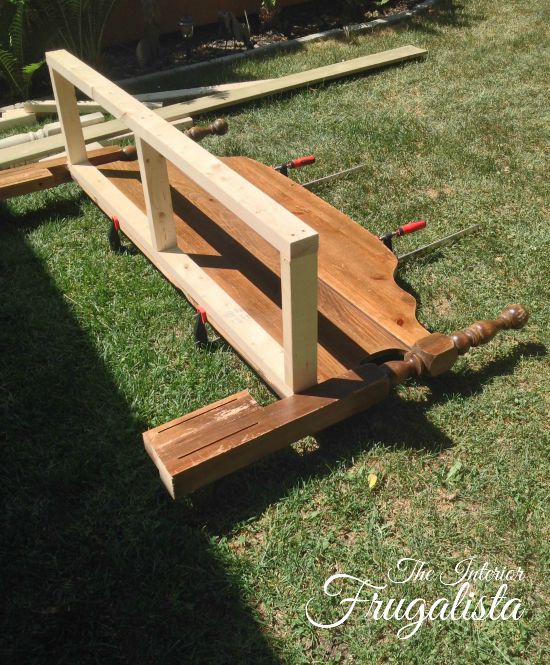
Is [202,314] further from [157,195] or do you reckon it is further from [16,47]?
[16,47]

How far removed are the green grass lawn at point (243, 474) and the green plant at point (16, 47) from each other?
2013 mm

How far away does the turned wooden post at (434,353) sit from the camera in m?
2.75

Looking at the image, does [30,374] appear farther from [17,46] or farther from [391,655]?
[17,46]

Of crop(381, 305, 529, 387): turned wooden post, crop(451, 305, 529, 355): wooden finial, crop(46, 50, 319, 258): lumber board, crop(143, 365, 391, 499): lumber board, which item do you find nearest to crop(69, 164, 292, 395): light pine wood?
crop(143, 365, 391, 499): lumber board

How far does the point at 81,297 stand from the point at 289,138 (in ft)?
8.13

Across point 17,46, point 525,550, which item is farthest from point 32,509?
point 17,46

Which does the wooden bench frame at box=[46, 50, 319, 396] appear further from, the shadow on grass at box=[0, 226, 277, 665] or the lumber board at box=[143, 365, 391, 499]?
the shadow on grass at box=[0, 226, 277, 665]

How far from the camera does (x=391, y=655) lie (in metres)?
2.09

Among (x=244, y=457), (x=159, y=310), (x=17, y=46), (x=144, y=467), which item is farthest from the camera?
(x=17, y=46)

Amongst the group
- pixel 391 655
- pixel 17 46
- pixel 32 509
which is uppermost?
pixel 17 46

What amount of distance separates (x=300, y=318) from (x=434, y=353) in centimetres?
60

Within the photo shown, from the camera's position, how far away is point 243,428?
2504 millimetres

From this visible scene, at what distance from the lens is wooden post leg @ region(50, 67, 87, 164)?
4230 millimetres

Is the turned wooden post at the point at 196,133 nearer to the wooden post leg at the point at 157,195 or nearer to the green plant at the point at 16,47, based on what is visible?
the wooden post leg at the point at 157,195
